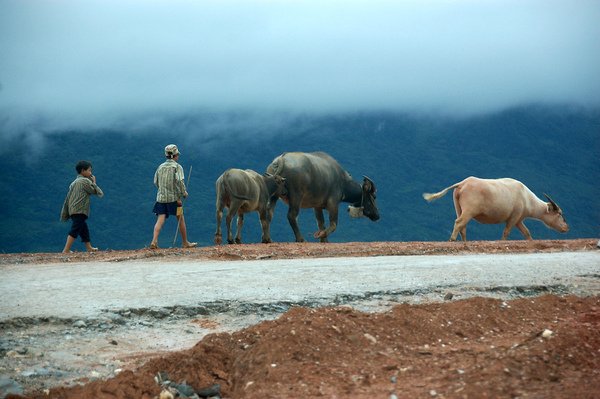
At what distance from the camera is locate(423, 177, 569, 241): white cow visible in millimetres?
19062

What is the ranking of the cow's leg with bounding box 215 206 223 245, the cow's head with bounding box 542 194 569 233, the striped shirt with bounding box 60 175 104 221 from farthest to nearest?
the cow's head with bounding box 542 194 569 233 < the cow's leg with bounding box 215 206 223 245 < the striped shirt with bounding box 60 175 104 221

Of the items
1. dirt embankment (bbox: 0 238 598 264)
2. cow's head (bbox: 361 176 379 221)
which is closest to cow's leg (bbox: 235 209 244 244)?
dirt embankment (bbox: 0 238 598 264)

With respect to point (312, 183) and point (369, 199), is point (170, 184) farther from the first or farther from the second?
point (369, 199)

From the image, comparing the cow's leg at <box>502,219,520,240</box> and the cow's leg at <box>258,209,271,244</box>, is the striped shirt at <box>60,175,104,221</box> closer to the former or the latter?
the cow's leg at <box>258,209,271,244</box>

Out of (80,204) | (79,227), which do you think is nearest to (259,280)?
(80,204)

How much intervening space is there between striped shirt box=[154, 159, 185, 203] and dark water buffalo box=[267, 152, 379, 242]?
16.4 ft

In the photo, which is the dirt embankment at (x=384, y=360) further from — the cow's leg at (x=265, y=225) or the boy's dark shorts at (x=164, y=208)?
the cow's leg at (x=265, y=225)

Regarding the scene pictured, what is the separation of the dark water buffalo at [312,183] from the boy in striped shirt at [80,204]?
512cm

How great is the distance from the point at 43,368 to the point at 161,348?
1.03m

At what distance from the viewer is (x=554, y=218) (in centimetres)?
2225

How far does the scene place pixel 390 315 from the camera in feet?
24.6

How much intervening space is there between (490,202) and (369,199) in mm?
4923

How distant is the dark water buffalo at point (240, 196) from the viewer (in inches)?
712

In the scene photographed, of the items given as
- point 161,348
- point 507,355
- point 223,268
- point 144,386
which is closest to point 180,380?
point 144,386
